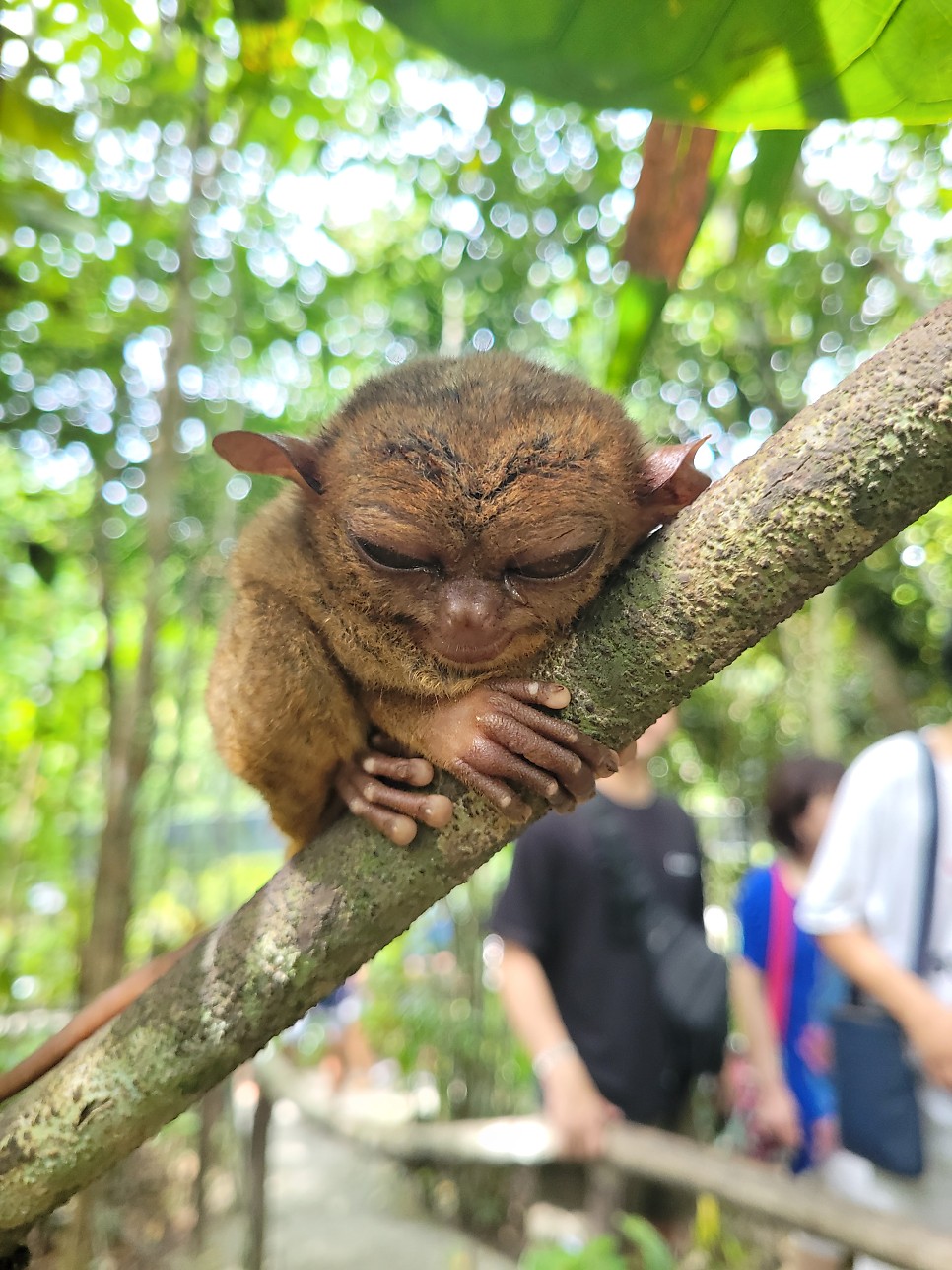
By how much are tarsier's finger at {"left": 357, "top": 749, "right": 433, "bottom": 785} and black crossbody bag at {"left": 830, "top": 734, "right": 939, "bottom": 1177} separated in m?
1.67

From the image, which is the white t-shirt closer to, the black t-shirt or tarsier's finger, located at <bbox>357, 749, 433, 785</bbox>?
the black t-shirt

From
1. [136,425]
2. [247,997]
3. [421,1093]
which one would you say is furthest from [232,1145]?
[247,997]

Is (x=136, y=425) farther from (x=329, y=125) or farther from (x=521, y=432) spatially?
(x=521, y=432)

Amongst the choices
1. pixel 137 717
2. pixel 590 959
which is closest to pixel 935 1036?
pixel 590 959

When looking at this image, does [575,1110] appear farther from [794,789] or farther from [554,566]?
[554,566]

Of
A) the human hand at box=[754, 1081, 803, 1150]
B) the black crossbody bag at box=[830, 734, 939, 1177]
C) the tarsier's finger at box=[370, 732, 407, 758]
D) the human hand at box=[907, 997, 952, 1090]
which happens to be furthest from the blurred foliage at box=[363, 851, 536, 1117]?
the tarsier's finger at box=[370, 732, 407, 758]

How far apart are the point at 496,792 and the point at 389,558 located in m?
0.41

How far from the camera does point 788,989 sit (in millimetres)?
3445

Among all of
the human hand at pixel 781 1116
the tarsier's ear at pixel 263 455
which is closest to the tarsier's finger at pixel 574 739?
the tarsier's ear at pixel 263 455

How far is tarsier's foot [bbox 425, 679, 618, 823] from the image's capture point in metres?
1.06

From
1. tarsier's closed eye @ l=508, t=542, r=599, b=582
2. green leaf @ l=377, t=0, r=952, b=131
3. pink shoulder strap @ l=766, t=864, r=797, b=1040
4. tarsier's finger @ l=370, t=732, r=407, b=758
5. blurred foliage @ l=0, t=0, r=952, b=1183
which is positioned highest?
blurred foliage @ l=0, t=0, r=952, b=1183

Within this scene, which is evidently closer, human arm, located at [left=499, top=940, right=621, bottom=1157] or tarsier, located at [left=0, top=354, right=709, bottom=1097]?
tarsier, located at [left=0, top=354, right=709, bottom=1097]

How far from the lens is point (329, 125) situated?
388cm

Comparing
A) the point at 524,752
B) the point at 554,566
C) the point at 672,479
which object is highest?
the point at 672,479
